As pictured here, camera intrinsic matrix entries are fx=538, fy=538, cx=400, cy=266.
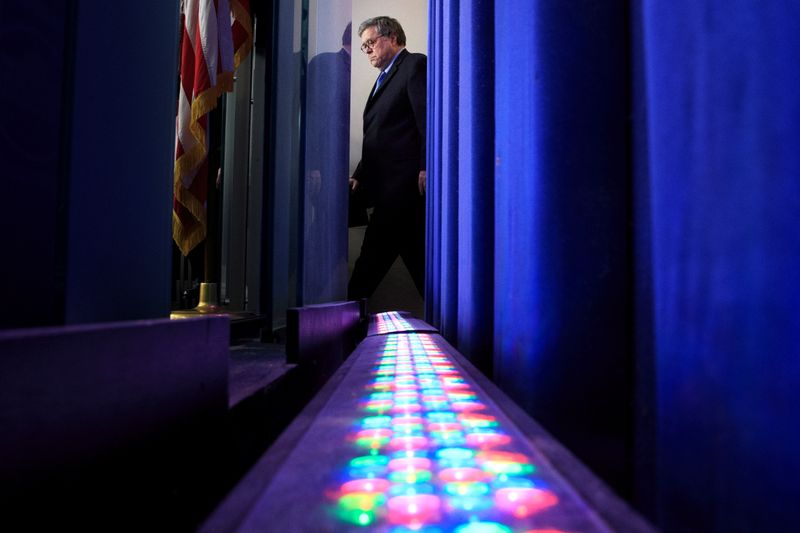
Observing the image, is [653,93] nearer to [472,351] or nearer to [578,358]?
[578,358]

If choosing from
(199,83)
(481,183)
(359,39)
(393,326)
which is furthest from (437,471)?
(359,39)

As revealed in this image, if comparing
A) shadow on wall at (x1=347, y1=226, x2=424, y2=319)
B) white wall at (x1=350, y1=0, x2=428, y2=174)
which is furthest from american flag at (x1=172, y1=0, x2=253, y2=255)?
shadow on wall at (x1=347, y1=226, x2=424, y2=319)

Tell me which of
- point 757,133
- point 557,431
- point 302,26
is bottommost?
point 557,431

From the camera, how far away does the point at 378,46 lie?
3531 mm

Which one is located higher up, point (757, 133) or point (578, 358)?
point (757, 133)

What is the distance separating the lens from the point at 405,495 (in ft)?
0.91

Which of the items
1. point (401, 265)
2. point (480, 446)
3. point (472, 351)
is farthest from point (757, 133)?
point (401, 265)

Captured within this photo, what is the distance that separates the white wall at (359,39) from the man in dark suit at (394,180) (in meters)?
0.44

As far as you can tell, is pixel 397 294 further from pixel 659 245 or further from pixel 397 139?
pixel 659 245

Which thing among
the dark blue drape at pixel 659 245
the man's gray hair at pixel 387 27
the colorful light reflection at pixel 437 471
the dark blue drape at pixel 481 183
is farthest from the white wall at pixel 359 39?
the colorful light reflection at pixel 437 471

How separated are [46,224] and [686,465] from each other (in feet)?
2.46

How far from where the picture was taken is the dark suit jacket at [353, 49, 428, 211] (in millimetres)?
3213

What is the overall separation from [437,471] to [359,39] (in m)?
4.12

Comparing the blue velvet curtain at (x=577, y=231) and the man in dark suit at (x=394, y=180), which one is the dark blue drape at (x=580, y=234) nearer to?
the blue velvet curtain at (x=577, y=231)
